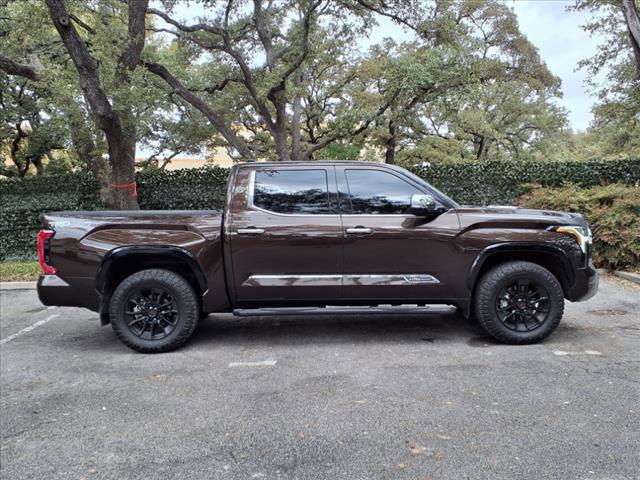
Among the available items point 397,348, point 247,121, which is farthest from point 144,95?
point 247,121

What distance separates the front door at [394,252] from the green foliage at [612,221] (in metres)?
4.76

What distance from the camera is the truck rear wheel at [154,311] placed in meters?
4.47

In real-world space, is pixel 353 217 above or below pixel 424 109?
below

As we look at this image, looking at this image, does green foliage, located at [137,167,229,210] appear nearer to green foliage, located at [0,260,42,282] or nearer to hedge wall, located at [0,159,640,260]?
hedge wall, located at [0,159,640,260]

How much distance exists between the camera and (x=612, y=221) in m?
7.80

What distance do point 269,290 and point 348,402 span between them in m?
1.50

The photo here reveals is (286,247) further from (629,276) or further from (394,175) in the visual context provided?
(629,276)

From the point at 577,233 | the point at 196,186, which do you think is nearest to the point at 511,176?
the point at 577,233

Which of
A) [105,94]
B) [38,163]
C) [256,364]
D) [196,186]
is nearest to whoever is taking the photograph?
[256,364]

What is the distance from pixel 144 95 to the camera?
31.6 feet

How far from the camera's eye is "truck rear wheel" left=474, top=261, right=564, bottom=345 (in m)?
4.42

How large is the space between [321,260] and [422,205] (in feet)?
3.53

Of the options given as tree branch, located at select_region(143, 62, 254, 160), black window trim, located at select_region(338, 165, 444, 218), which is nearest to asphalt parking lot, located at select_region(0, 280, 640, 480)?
black window trim, located at select_region(338, 165, 444, 218)

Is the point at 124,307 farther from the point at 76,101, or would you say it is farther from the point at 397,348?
the point at 76,101
